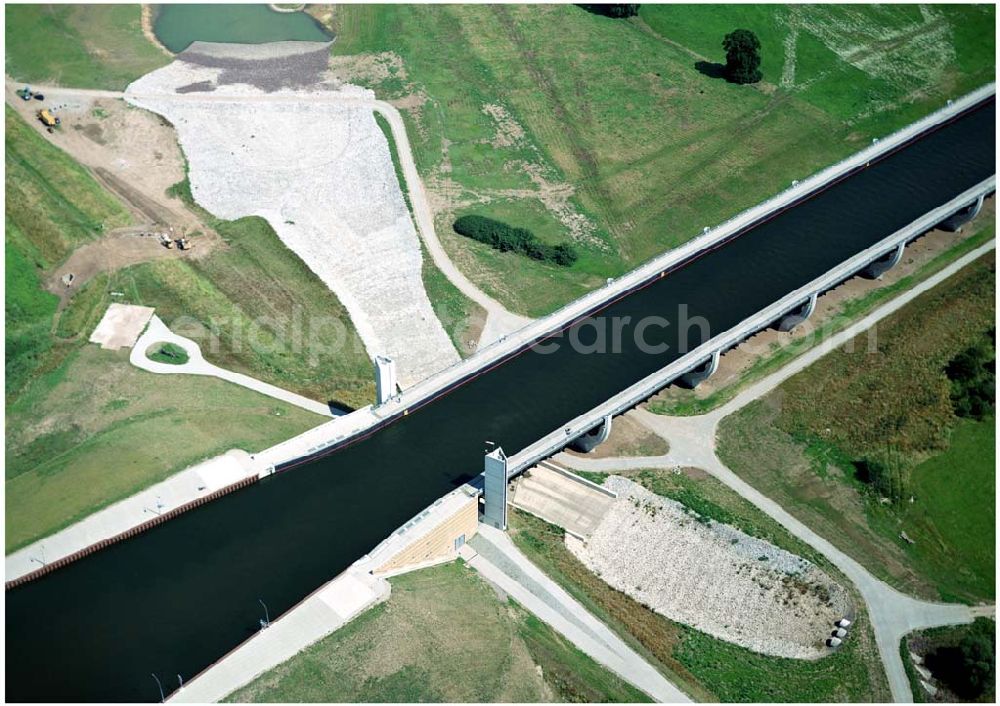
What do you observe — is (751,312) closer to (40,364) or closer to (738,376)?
(738,376)

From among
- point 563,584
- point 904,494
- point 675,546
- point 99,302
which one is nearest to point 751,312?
point 904,494

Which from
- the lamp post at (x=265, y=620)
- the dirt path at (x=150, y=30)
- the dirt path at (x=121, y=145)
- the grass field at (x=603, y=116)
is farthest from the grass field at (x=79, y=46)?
the lamp post at (x=265, y=620)

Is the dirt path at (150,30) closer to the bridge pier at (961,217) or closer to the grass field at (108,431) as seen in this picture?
the grass field at (108,431)

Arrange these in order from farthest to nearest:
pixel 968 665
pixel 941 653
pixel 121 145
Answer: pixel 121 145 < pixel 941 653 < pixel 968 665

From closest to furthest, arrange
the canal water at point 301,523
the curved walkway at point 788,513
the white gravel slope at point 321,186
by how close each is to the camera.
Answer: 1. the canal water at point 301,523
2. the curved walkway at point 788,513
3. the white gravel slope at point 321,186

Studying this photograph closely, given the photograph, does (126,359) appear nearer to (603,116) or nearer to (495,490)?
(495,490)

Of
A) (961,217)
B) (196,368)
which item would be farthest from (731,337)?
(196,368)
